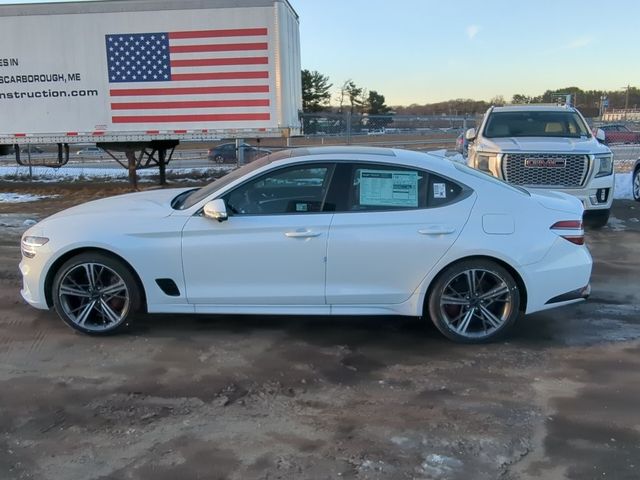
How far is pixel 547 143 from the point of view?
29.3 ft

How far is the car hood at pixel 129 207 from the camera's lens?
15.7 ft

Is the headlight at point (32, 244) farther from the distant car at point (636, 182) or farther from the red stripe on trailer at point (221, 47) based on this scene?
the distant car at point (636, 182)

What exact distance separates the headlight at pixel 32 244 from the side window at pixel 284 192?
1558mm

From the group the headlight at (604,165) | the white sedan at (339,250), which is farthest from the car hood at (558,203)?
the headlight at (604,165)

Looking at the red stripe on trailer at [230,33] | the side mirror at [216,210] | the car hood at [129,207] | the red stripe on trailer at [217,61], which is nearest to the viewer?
the side mirror at [216,210]

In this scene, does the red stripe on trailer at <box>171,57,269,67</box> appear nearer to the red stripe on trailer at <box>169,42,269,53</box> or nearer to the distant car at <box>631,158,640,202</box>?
the red stripe on trailer at <box>169,42,269,53</box>

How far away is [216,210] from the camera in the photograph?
4.46 metres

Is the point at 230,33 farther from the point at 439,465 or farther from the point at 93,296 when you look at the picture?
the point at 439,465

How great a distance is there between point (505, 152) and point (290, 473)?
6970mm

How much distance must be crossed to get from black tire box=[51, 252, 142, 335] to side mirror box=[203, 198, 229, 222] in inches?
33.0

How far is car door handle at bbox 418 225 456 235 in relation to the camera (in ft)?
14.7

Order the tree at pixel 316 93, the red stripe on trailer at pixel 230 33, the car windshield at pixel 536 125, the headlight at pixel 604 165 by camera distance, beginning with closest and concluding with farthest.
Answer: the headlight at pixel 604 165
the car windshield at pixel 536 125
the red stripe on trailer at pixel 230 33
the tree at pixel 316 93

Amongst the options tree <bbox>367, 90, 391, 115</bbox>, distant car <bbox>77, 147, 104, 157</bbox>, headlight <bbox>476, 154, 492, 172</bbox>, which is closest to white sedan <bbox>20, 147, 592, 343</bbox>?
headlight <bbox>476, 154, 492, 172</bbox>

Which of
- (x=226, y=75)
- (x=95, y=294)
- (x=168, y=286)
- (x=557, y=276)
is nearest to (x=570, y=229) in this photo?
(x=557, y=276)
